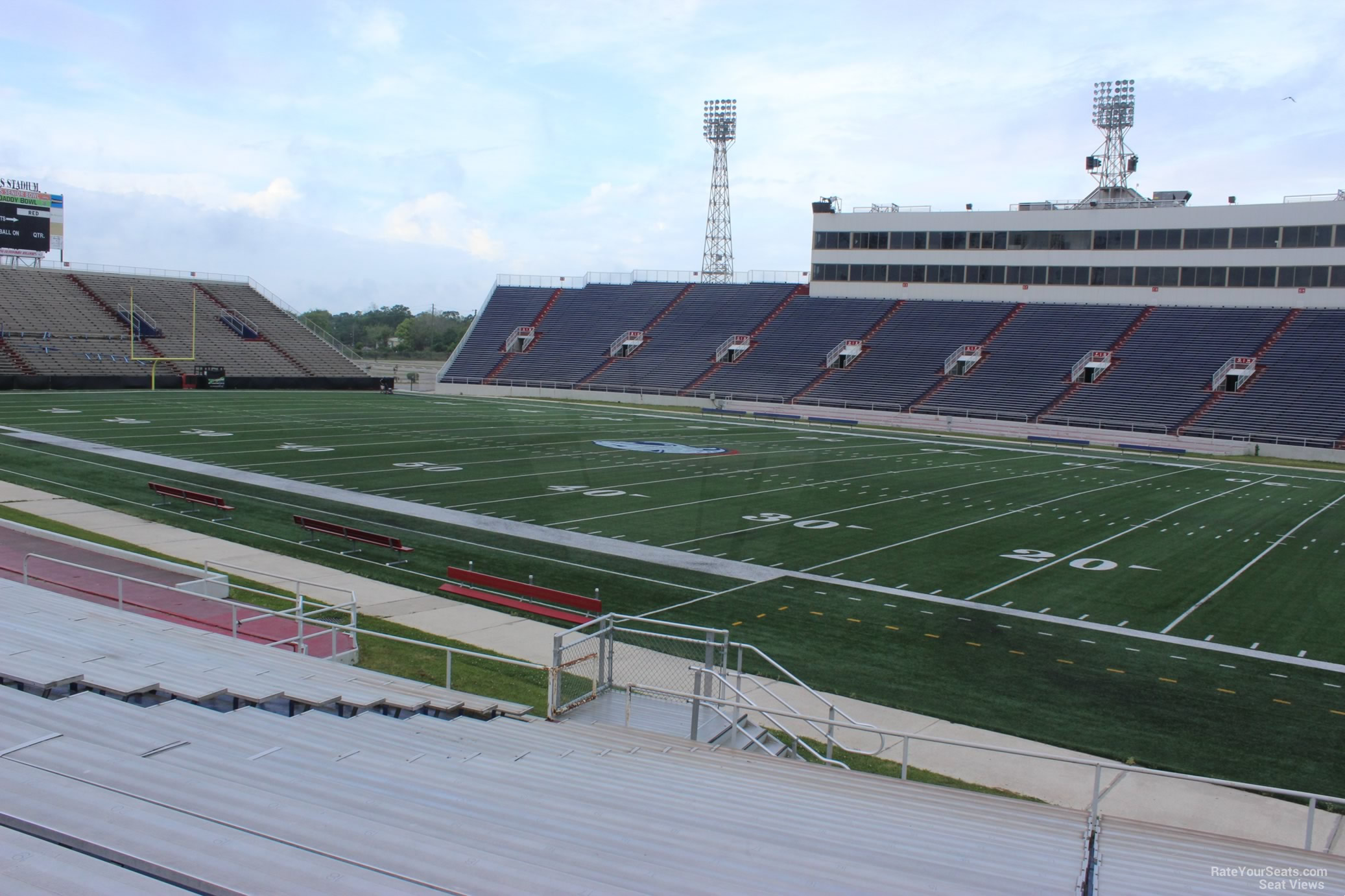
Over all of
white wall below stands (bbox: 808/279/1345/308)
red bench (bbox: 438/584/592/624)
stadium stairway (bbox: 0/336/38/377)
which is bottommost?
red bench (bbox: 438/584/592/624)

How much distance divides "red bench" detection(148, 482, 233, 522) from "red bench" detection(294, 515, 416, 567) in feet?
8.10

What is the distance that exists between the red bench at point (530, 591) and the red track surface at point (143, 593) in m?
3.00

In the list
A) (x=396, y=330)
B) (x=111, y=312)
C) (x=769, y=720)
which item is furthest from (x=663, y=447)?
(x=396, y=330)

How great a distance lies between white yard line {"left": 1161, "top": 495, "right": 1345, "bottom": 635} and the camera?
49.3ft

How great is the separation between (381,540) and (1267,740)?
1320 cm

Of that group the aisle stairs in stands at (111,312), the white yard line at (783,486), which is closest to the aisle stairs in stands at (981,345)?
the white yard line at (783,486)

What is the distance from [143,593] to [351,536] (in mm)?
5161

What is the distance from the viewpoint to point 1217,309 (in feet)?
169

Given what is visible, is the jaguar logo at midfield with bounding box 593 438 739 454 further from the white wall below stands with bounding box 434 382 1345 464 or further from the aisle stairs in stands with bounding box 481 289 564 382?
the aisle stairs in stands with bounding box 481 289 564 382

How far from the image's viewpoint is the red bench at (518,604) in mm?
14086

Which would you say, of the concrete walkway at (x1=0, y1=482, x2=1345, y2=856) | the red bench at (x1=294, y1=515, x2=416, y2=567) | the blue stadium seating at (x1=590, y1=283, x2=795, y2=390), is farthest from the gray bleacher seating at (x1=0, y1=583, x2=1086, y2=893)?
the blue stadium seating at (x1=590, y1=283, x2=795, y2=390)

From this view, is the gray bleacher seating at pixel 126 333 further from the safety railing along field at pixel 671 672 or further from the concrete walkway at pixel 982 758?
Answer: the safety railing along field at pixel 671 672

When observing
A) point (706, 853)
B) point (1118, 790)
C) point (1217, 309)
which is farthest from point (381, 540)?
point (1217, 309)

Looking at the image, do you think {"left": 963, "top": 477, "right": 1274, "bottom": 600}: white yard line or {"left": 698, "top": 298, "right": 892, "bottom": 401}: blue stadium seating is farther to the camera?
{"left": 698, "top": 298, "right": 892, "bottom": 401}: blue stadium seating
